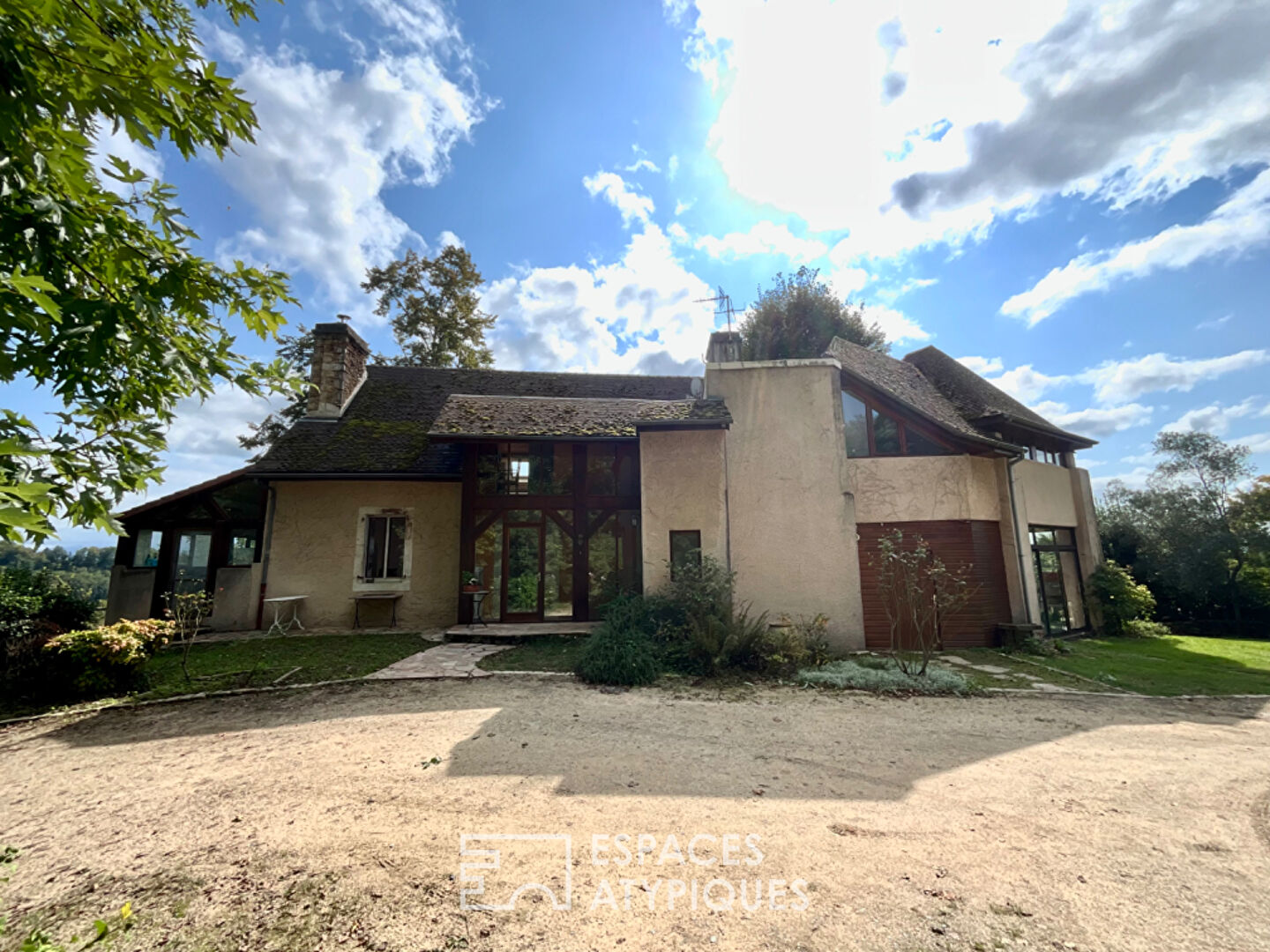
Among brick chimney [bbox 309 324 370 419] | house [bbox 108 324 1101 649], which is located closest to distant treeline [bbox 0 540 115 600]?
house [bbox 108 324 1101 649]

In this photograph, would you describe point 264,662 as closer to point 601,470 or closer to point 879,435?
point 601,470

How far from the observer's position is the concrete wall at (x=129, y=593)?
11828 mm

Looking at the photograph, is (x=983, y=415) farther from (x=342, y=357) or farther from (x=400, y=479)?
(x=342, y=357)

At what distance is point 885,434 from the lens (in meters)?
11.0

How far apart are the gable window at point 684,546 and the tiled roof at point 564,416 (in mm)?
2214

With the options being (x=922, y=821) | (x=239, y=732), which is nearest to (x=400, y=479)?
(x=239, y=732)

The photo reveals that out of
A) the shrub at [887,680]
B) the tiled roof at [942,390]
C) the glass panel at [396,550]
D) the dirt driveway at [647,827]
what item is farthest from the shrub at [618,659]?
the tiled roof at [942,390]

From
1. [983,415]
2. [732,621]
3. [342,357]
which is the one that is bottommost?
[732,621]

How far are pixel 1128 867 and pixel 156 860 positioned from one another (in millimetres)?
5892

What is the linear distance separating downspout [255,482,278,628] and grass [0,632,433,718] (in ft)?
5.10

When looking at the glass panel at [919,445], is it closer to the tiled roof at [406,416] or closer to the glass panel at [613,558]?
the tiled roof at [406,416]

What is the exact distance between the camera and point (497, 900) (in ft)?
8.70

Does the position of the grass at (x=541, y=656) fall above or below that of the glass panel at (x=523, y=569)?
below

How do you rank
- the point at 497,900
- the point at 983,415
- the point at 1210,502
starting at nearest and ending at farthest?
the point at 497,900 < the point at 983,415 < the point at 1210,502
